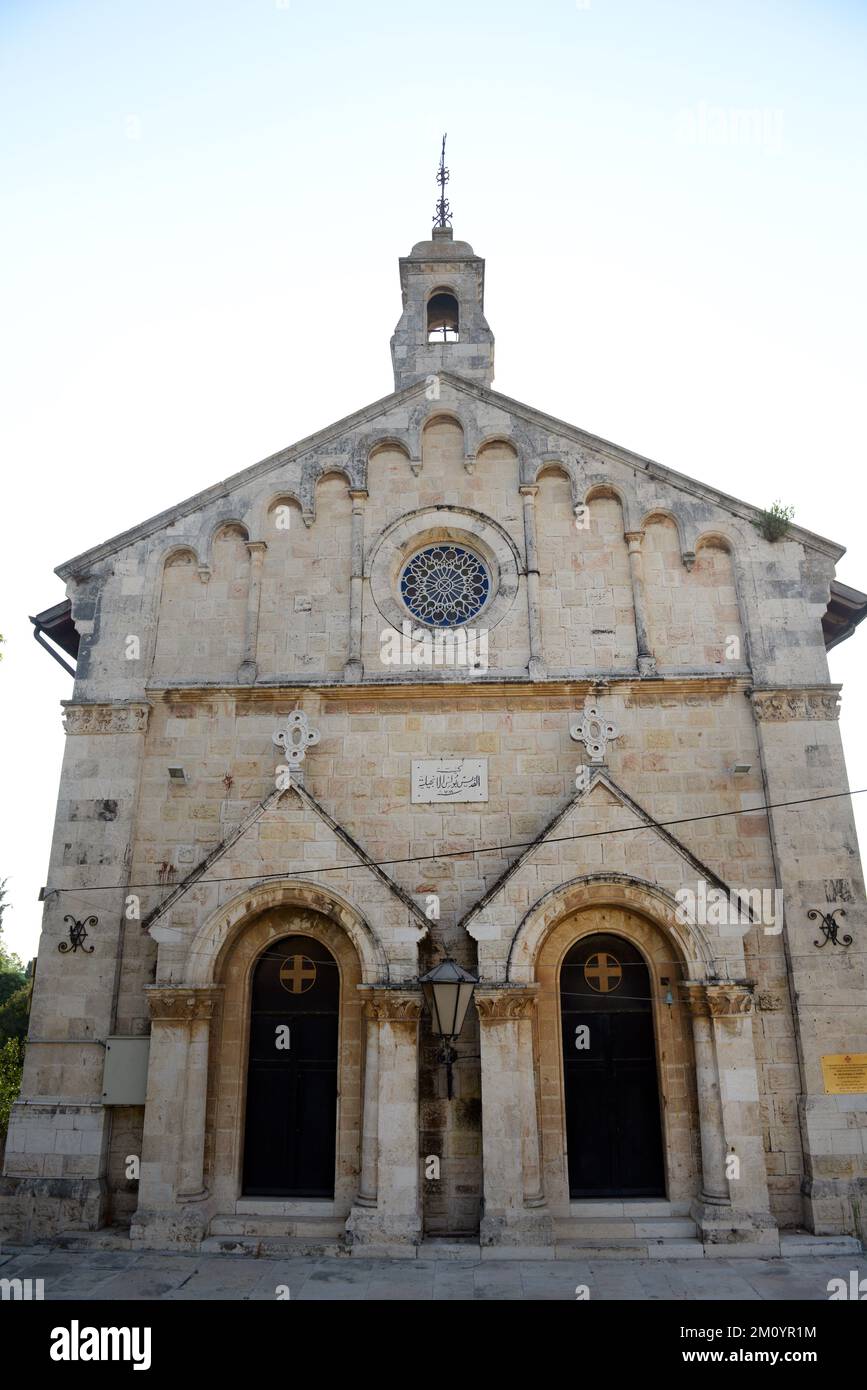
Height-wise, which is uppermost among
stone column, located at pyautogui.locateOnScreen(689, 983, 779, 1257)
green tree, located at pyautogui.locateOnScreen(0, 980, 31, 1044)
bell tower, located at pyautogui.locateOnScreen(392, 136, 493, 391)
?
bell tower, located at pyautogui.locateOnScreen(392, 136, 493, 391)

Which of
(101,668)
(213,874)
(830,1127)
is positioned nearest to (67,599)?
(101,668)

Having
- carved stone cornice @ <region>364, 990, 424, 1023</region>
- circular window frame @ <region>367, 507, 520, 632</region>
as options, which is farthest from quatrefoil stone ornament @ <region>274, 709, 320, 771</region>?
carved stone cornice @ <region>364, 990, 424, 1023</region>

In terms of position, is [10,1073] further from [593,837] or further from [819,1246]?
[819,1246]

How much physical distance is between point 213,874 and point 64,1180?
4580 mm

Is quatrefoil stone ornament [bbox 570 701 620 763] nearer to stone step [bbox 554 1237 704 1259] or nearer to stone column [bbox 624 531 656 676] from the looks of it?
stone column [bbox 624 531 656 676]

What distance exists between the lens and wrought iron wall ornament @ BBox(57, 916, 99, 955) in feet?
43.4

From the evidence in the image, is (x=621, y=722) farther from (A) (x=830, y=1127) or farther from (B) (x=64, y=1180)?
(B) (x=64, y=1180)

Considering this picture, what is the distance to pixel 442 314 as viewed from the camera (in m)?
19.0

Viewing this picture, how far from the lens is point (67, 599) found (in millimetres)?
15398

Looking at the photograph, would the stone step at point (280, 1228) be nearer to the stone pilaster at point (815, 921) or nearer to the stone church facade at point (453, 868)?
the stone church facade at point (453, 868)

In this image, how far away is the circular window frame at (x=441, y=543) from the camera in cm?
1499

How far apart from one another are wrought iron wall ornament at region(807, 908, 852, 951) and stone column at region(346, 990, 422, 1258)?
589cm

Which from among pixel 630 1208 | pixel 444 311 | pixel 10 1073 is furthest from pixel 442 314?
pixel 10 1073

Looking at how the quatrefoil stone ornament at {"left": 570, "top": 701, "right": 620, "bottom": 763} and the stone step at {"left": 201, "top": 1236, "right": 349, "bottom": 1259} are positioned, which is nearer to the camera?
the stone step at {"left": 201, "top": 1236, "right": 349, "bottom": 1259}
